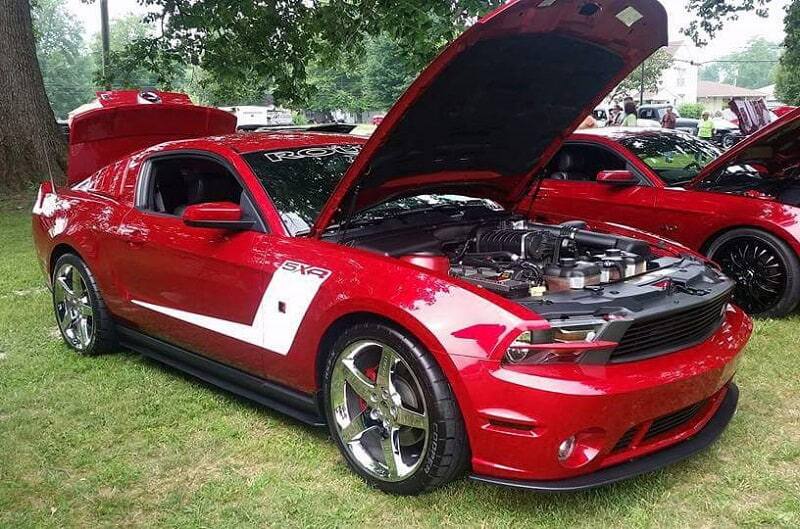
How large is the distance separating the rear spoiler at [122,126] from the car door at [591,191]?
2.90 m

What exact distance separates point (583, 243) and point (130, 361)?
2.96 metres

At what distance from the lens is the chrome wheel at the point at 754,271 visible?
5.19 m

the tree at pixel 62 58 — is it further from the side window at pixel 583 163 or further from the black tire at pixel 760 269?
the black tire at pixel 760 269

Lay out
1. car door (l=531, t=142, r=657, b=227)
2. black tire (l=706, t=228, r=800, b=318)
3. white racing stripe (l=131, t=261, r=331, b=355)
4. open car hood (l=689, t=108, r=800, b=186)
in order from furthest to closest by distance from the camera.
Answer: car door (l=531, t=142, r=657, b=227) → black tire (l=706, t=228, r=800, b=318) → open car hood (l=689, t=108, r=800, b=186) → white racing stripe (l=131, t=261, r=331, b=355)

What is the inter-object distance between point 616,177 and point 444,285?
134 inches

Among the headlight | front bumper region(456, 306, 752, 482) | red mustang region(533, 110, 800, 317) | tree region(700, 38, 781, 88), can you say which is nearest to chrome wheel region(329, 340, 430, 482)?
front bumper region(456, 306, 752, 482)

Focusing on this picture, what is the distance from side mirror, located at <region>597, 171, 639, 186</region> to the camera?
5.76 meters

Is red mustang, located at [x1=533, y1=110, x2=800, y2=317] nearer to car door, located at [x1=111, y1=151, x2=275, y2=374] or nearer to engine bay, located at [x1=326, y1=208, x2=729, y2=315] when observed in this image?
engine bay, located at [x1=326, y1=208, x2=729, y2=315]

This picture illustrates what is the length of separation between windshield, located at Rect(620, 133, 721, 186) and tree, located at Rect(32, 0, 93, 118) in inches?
2947

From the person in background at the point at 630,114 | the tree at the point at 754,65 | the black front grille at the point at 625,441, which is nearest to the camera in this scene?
the black front grille at the point at 625,441

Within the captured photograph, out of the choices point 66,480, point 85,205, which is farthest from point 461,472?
point 85,205

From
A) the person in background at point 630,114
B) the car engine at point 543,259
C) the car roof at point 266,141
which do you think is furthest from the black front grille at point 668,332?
the person in background at point 630,114

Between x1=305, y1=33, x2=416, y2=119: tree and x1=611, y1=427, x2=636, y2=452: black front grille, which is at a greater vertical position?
x1=305, y1=33, x2=416, y2=119: tree

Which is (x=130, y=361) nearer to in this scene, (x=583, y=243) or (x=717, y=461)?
(x=583, y=243)
